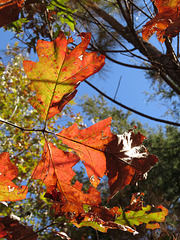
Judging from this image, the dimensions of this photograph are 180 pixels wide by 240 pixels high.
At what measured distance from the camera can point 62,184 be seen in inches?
16.9

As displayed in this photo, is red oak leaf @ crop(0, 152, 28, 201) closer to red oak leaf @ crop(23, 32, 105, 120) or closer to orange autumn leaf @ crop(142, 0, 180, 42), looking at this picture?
red oak leaf @ crop(23, 32, 105, 120)

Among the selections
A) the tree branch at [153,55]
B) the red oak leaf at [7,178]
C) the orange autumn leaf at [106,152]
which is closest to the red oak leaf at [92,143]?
the orange autumn leaf at [106,152]

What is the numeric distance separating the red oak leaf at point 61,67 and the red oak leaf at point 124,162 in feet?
0.42

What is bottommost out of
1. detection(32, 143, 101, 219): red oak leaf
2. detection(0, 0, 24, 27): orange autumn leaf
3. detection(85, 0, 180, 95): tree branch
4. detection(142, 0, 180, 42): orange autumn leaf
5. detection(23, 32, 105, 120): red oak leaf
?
detection(32, 143, 101, 219): red oak leaf

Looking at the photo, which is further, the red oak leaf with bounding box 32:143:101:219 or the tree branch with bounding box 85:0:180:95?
the tree branch with bounding box 85:0:180:95

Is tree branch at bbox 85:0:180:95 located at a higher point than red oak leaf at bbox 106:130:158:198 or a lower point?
higher

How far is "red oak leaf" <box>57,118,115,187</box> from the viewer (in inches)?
16.1

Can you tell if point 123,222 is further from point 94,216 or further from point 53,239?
point 53,239

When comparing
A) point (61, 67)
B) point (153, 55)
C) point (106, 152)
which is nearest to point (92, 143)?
point (106, 152)

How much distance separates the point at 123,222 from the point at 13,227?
24cm

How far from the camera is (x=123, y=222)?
0.51 m

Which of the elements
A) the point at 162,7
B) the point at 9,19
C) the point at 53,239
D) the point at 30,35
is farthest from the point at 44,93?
the point at 53,239

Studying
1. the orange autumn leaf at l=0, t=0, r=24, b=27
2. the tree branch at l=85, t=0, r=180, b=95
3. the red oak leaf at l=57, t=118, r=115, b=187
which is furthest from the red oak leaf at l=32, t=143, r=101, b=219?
the tree branch at l=85, t=0, r=180, b=95

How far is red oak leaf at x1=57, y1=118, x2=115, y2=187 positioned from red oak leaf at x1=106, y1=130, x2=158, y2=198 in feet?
0.05
